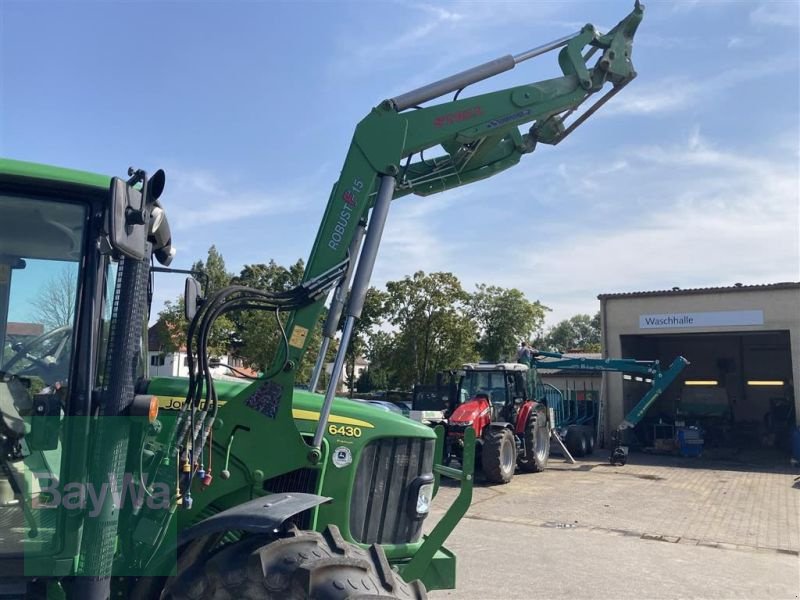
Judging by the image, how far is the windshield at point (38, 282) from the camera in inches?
128

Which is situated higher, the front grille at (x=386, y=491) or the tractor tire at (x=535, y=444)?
the front grille at (x=386, y=491)

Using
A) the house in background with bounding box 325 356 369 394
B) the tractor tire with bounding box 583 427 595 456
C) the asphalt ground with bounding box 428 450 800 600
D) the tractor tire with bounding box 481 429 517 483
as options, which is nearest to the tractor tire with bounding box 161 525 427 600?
the house in background with bounding box 325 356 369 394

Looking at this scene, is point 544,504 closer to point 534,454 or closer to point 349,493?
point 534,454

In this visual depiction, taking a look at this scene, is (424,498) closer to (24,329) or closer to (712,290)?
(24,329)

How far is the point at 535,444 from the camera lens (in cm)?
1616

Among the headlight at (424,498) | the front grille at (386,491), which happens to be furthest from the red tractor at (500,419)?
the front grille at (386,491)

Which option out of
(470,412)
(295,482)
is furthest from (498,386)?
(295,482)

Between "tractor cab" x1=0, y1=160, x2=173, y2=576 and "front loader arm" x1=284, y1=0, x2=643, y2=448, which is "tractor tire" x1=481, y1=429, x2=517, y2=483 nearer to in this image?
"front loader arm" x1=284, y1=0, x2=643, y2=448

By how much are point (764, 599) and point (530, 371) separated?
37.9 ft

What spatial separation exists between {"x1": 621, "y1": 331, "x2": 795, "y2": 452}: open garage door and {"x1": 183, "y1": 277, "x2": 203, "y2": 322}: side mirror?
65.3 feet

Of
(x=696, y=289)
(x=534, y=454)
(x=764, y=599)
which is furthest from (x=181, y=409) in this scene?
(x=696, y=289)

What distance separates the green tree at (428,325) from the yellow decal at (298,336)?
29.4 meters

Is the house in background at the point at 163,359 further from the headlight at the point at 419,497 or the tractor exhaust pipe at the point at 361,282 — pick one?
the headlight at the point at 419,497

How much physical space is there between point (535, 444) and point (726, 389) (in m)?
12.9
